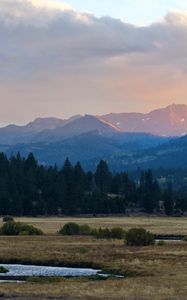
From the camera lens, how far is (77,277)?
51.7 meters

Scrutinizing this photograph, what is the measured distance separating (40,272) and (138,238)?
25.2 meters

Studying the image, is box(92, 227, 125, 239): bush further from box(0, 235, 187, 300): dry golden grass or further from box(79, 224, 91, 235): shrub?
box(79, 224, 91, 235): shrub

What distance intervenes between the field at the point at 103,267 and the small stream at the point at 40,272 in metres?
2.06

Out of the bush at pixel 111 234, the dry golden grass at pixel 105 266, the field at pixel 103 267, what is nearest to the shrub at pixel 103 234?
the bush at pixel 111 234

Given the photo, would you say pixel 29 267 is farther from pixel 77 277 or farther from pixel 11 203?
pixel 11 203

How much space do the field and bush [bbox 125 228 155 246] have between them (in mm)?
1379

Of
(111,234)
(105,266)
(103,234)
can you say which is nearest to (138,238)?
(111,234)

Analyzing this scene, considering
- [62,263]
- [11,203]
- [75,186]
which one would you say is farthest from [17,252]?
[75,186]

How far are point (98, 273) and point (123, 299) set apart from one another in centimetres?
1790

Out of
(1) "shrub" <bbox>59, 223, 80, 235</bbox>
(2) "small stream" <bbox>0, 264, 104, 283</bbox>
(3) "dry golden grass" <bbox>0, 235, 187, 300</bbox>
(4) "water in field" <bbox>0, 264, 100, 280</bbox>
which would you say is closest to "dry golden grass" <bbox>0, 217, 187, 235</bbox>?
(1) "shrub" <bbox>59, 223, 80, 235</bbox>

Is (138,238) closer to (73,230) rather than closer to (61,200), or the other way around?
(73,230)

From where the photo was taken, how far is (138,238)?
79500mm

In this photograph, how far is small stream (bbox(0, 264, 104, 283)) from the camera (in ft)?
175

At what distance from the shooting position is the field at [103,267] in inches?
1545
